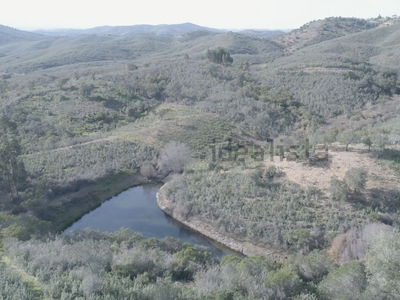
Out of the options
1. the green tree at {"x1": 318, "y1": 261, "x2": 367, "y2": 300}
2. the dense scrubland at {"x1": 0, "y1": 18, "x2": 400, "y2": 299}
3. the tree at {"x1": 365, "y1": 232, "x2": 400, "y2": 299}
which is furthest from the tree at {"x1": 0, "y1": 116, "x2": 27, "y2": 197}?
the tree at {"x1": 365, "y1": 232, "x2": 400, "y2": 299}

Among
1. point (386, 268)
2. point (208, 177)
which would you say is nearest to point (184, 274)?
point (386, 268)

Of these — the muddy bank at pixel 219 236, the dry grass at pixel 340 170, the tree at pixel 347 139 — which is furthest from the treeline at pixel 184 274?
the tree at pixel 347 139

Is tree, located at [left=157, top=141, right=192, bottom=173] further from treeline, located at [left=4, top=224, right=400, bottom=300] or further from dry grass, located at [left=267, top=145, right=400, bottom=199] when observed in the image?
treeline, located at [left=4, top=224, right=400, bottom=300]

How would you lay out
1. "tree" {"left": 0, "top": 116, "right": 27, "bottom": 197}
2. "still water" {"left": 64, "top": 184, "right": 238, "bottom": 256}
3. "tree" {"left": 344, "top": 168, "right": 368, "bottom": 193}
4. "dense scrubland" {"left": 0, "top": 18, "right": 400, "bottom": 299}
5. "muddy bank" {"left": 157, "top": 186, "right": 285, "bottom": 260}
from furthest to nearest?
"tree" {"left": 0, "top": 116, "right": 27, "bottom": 197} → "still water" {"left": 64, "top": 184, "right": 238, "bottom": 256} → "tree" {"left": 344, "top": 168, "right": 368, "bottom": 193} → "muddy bank" {"left": 157, "top": 186, "right": 285, "bottom": 260} → "dense scrubland" {"left": 0, "top": 18, "right": 400, "bottom": 299}

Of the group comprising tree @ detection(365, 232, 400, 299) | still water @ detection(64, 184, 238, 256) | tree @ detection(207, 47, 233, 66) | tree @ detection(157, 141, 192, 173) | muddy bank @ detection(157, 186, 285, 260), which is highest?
tree @ detection(207, 47, 233, 66)

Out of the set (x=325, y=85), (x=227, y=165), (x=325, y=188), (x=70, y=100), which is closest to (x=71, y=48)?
(x=70, y=100)
